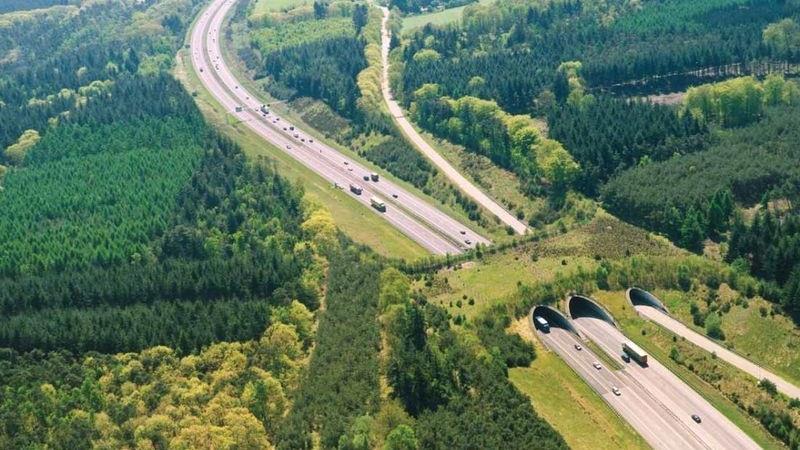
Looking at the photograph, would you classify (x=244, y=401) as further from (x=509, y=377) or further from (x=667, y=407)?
(x=667, y=407)

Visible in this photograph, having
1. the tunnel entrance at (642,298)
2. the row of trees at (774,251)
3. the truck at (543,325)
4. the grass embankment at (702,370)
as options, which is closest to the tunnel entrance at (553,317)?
the truck at (543,325)

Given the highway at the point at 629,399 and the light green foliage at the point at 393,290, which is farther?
the light green foliage at the point at 393,290

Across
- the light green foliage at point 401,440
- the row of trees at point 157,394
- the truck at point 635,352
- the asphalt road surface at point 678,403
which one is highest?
the light green foliage at point 401,440

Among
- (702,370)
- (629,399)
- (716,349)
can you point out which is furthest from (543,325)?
(716,349)

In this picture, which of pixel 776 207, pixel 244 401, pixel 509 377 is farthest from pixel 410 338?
pixel 776 207

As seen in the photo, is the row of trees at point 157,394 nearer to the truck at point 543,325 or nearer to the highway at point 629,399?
the truck at point 543,325
